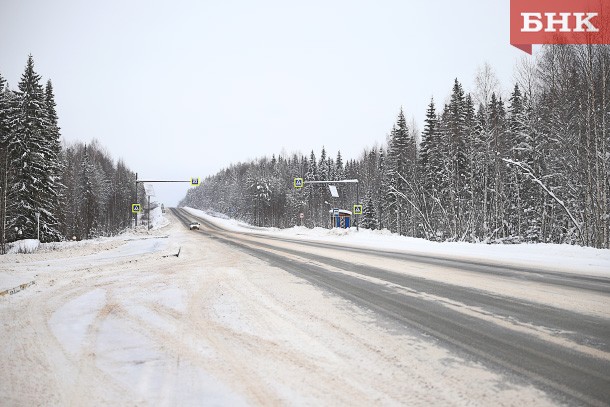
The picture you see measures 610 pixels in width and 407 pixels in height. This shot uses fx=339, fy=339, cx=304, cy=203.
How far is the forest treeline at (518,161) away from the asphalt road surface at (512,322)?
398 inches

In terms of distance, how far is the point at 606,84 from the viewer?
1595 cm

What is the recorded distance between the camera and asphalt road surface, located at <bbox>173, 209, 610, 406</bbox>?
274 cm

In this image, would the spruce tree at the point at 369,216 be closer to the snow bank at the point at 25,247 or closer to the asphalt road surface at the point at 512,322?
the snow bank at the point at 25,247

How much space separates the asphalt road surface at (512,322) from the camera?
274cm

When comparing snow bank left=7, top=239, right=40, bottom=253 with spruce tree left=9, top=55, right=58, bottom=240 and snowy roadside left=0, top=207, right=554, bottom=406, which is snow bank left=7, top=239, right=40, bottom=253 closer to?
spruce tree left=9, top=55, right=58, bottom=240

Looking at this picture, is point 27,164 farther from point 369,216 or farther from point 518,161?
point 369,216

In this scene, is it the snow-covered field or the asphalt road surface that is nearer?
the snow-covered field

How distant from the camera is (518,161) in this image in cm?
2331

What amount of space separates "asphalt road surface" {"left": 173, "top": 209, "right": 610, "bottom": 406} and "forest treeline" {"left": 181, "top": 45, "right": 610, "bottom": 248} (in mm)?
10102

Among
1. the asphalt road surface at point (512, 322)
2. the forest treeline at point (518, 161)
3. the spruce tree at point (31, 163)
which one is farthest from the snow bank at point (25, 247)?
the forest treeline at point (518, 161)

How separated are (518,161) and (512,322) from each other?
23.1m

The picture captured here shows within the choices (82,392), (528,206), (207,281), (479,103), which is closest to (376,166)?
(528,206)

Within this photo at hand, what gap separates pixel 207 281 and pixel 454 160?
30.5 metres

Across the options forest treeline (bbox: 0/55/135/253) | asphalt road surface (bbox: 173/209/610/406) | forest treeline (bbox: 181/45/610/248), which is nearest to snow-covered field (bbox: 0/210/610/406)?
asphalt road surface (bbox: 173/209/610/406)
